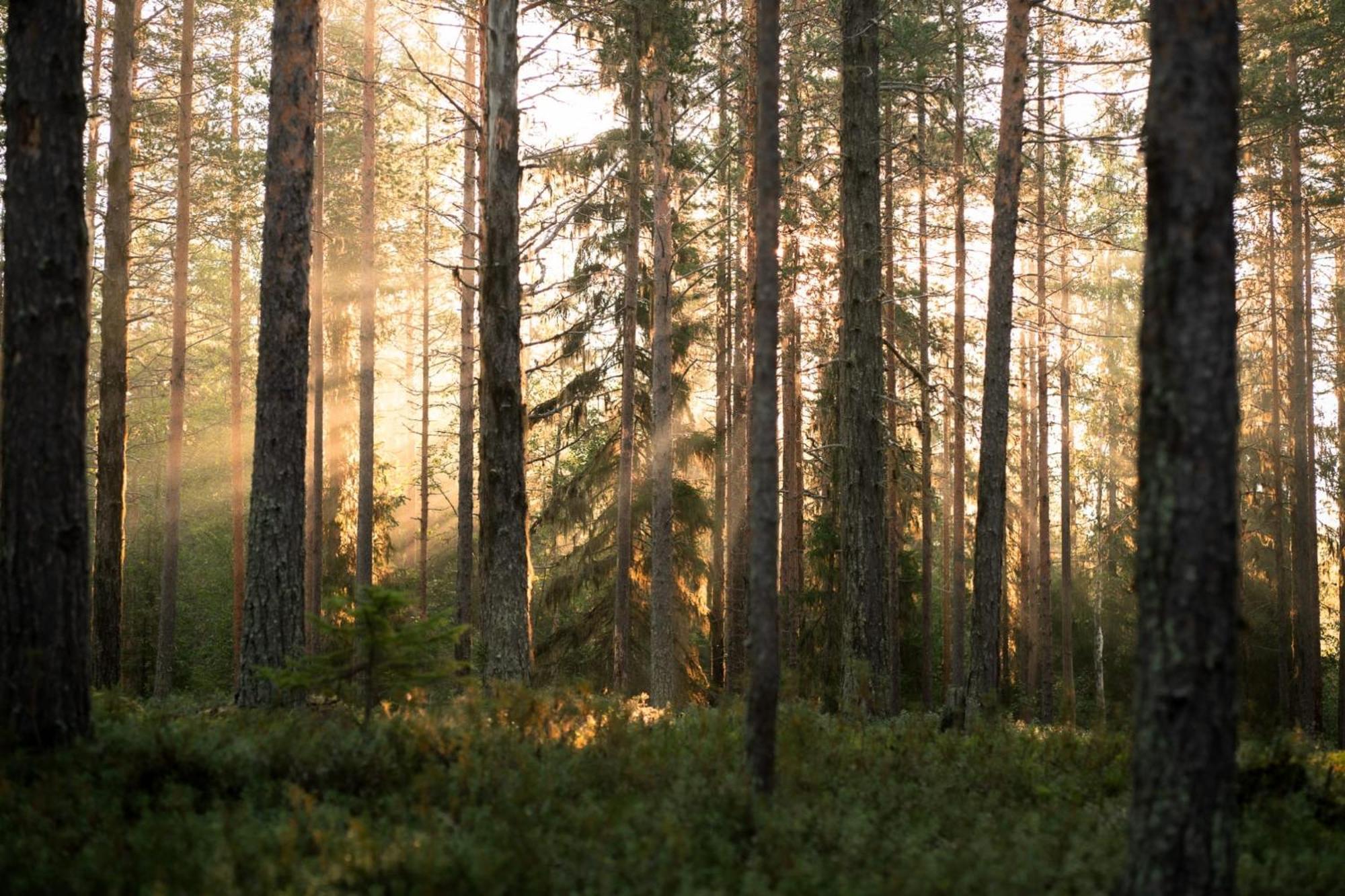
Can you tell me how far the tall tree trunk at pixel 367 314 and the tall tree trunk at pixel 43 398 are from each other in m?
14.5

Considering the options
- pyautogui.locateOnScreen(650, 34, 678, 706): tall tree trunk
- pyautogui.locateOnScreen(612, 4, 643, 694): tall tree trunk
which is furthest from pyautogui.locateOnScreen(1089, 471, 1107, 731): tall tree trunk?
pyautogui.locateOnScreen(650, 34, 678, 706): tall tree trunk

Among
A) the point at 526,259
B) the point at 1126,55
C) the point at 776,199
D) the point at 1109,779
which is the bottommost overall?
the point at 1109,779

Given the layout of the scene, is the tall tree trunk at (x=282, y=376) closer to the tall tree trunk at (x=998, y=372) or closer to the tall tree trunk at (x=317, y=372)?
the tall tree trunk at (x=998, y=372)

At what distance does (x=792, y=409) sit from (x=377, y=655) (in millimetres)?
18530

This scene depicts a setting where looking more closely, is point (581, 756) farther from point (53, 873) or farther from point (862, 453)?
point (862, 453)

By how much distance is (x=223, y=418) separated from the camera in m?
43.0

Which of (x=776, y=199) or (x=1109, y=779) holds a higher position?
(x=776, y=199)

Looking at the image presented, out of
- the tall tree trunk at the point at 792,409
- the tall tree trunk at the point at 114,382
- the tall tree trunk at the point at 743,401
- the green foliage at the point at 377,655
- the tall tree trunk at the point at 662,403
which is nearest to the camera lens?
the green foliage at the point at 377,655

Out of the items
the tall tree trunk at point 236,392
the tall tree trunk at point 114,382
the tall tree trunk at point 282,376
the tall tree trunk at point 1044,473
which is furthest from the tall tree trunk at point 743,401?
the tall tree trunk at point 236,392

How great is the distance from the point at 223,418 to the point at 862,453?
114ft

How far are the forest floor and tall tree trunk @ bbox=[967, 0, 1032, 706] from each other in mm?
3118

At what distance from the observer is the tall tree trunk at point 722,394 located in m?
25.3

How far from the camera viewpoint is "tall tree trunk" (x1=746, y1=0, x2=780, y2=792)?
7.93 metres

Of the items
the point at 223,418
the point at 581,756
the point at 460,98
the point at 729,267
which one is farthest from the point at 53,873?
the point at 223,418
